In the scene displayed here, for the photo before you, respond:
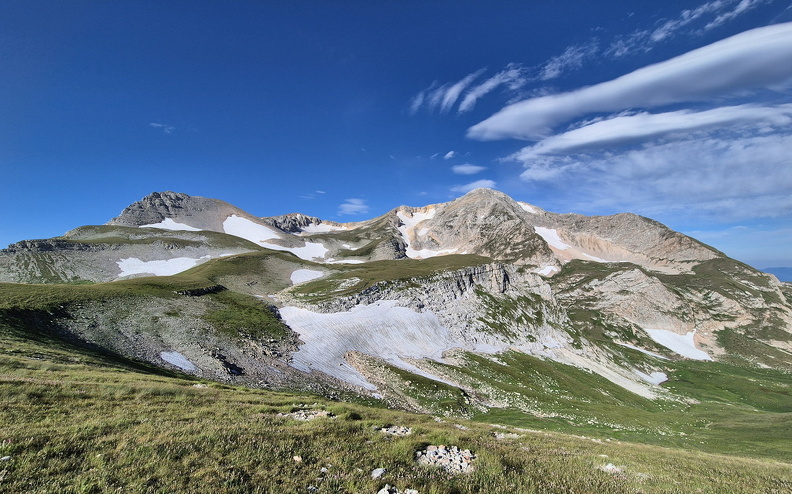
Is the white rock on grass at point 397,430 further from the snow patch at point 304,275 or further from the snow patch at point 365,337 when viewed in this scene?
the snow patch at point 304,275

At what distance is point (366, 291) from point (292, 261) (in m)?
88.9

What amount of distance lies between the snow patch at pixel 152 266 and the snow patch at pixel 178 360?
14930cm

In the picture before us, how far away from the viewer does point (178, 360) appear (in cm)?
4450

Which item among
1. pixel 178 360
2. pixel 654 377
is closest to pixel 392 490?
pixel 178 360

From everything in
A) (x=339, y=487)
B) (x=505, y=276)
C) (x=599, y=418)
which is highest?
(x=505, y=276)

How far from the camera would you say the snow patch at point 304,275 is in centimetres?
15916

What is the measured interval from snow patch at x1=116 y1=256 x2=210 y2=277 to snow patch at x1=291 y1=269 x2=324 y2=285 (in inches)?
2561

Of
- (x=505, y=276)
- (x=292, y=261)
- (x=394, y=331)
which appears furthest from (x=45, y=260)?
(x=505, y=276)

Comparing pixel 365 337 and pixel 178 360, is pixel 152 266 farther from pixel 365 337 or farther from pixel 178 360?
pixel 178 360

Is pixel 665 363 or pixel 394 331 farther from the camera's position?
pixel 665 363

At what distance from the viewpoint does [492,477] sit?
40.2 ft

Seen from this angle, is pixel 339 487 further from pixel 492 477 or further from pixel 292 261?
pixel 292 261

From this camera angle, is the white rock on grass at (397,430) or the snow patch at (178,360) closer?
the white rock on grass at (397,430)

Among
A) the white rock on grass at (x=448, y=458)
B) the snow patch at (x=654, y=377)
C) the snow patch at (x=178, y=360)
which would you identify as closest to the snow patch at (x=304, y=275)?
the snow patch at (x=178, y=360)
